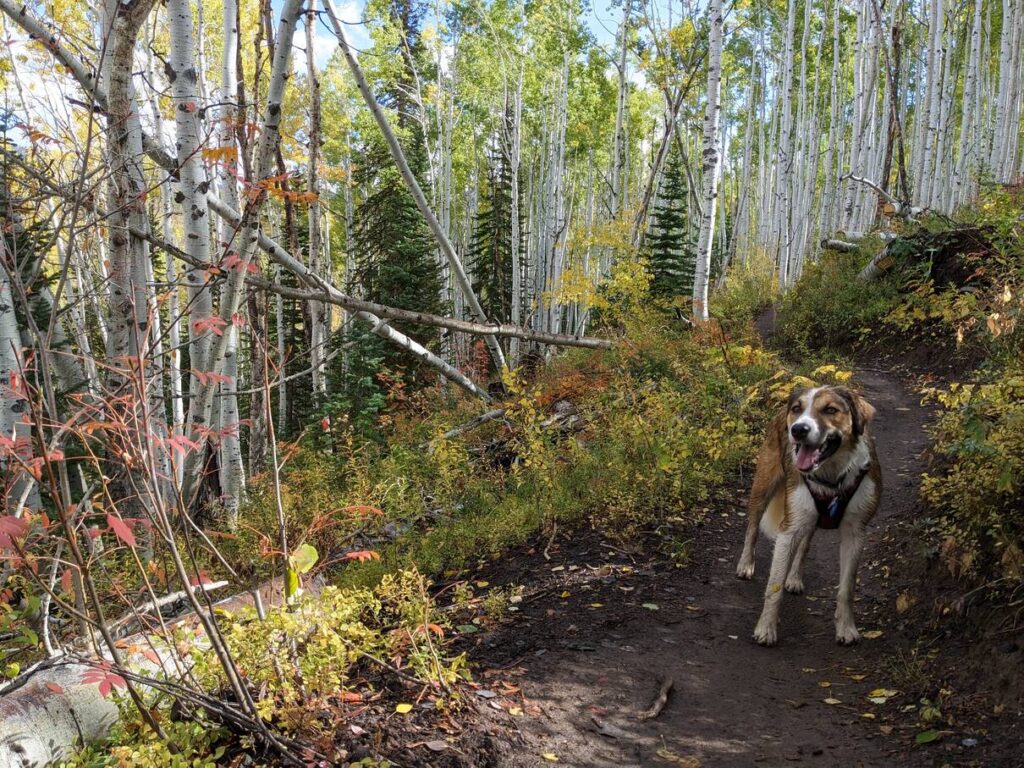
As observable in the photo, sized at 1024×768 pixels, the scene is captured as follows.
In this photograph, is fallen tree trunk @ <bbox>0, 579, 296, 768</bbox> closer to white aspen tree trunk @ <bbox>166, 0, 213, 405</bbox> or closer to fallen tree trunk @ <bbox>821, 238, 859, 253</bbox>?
white aspen tree trunk @ <bbox>166, 0, 213, 405</bbox>

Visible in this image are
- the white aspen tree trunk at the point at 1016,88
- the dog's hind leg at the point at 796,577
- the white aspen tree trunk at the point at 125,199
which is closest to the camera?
the white aspen tree trunk at the point at 125,199

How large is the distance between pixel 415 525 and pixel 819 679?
389 cm

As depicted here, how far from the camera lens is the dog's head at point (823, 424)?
3629 mm

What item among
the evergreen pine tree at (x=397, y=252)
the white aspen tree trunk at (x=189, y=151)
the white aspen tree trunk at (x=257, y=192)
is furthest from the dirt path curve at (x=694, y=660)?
the evergreen pine tree at (x=397, y=252)

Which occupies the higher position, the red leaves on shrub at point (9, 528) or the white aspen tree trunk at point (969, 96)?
the white aspen tree trunk at point (969, 96)

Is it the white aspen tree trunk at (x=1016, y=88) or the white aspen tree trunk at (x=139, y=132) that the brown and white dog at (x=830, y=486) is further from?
the white aspen tree trunk at (x=1016, y=88)

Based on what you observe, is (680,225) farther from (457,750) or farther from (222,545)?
(457,750)

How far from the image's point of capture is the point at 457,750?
2.64m

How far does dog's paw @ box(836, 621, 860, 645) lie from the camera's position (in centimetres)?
374

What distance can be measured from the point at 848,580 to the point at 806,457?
78 cm

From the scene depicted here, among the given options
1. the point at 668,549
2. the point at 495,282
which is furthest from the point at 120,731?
the point at 495,282

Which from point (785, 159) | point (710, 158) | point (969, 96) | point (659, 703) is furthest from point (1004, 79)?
point (659, 703)

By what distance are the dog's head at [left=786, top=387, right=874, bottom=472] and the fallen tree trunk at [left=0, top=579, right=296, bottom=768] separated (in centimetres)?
289

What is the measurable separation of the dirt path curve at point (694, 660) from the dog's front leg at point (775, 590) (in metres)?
0.09
